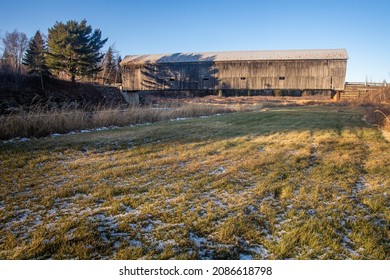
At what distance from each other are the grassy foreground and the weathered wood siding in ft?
58.2

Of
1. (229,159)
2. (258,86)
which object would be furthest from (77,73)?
(229,159)

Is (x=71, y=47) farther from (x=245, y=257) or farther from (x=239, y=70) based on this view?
(x=245, y=257)

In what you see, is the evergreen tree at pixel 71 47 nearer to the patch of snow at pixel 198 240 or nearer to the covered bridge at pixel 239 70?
the covered bridge at pixel 239 70

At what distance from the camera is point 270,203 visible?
2838mm

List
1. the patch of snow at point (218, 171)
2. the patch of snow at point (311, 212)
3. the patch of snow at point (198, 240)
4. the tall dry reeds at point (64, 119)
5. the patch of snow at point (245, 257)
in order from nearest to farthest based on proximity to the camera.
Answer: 1. the patch of snow at point (245, 257)
2. the patch of snow at point (198, 240)
3. the patch of snow at point (311, 212)
4. the patch of snow at point (218, 171)
5. the tall dry reeds at point (64, 119)

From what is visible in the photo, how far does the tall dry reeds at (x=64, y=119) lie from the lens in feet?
24.0

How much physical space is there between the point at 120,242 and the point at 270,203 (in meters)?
1.62

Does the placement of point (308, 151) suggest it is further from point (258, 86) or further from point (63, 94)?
point (63, 94)

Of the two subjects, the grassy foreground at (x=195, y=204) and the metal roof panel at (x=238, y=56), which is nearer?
the grassy foreground at (x=195, y=204)

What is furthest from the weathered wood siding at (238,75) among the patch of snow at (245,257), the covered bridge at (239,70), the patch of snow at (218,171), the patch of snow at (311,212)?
the patch of snow at (245,257)

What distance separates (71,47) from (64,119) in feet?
52.5

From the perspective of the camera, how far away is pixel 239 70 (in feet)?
73.9

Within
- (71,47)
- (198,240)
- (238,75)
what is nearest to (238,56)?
(238,75)

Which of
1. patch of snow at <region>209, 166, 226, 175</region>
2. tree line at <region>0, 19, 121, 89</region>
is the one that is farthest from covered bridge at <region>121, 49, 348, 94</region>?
patch of snow at <region>209, 166, 226, 175</region>
